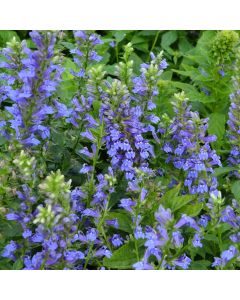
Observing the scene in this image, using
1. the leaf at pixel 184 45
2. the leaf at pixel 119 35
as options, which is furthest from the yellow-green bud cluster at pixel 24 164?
the leaf at pixel 184 45

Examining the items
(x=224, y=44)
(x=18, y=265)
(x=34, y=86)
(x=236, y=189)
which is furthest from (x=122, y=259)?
(x=224, y=44)

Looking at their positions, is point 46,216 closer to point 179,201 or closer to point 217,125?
point 179,201

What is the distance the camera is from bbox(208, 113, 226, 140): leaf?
370cm

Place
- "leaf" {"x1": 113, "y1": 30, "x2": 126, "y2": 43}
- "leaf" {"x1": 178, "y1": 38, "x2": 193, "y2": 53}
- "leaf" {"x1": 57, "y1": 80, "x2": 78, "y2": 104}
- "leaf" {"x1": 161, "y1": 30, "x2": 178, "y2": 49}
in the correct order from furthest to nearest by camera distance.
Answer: "leaf" {"x1": 178, "y1": 38, "x2": 193, "y2": 53} → "leaf" {"x1": 161, "y1": 30, "x2": 178, "y2": 49} → "leaf" {"x1": 113, "y1": 30, "x2": 126, "y2": 43} → "leaf" {"x1": 57, "y1": 80, "x2": 78, "y2": 104}

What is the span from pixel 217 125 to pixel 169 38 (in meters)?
1.41

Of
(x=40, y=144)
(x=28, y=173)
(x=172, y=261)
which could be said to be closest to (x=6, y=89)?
(x=40, y=144)

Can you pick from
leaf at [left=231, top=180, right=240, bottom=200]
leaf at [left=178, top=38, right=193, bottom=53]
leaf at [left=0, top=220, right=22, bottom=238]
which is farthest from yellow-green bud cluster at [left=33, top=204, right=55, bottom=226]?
leaf at [left=178, top=38, right=193, bottom=53]

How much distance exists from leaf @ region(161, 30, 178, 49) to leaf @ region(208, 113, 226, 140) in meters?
1.20

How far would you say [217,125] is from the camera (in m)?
3.74

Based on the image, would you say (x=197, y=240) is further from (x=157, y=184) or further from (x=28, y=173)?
(x=28, y=173)

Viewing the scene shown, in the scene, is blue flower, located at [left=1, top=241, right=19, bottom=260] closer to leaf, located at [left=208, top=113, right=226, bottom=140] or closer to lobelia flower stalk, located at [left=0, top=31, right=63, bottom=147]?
lobelia flower stalk, located at [left=0, top=31, right=63, bottom=147]

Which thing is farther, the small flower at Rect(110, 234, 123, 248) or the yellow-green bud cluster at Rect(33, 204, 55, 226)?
the small flower at Rect(110, 234, 123, 248)

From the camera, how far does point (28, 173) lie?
2.58 meters

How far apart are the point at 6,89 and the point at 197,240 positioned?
132 centimetres
